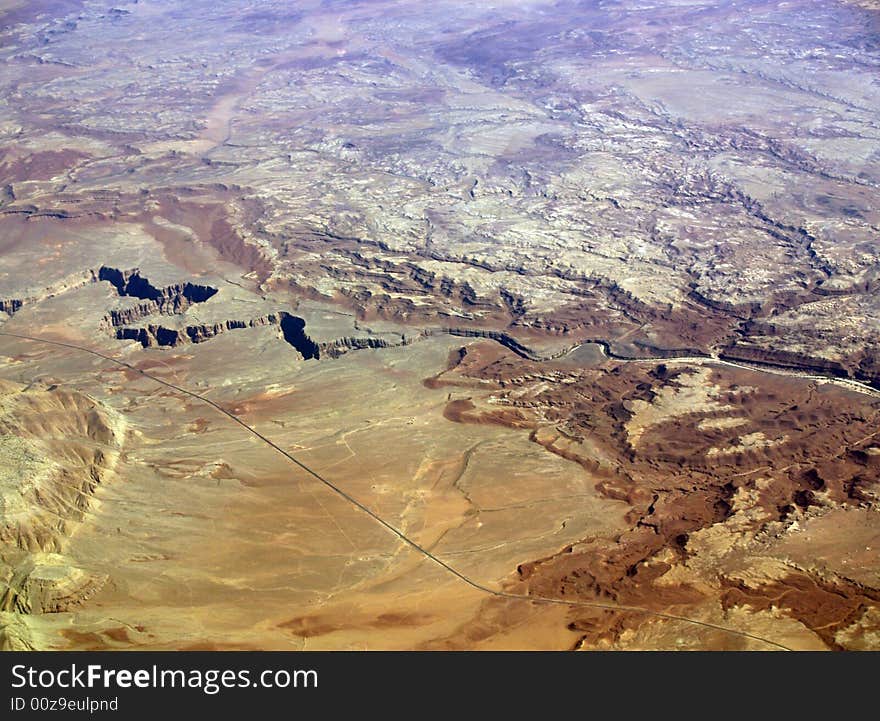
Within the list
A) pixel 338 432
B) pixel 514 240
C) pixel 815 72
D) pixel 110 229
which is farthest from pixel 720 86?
pixel 338 432

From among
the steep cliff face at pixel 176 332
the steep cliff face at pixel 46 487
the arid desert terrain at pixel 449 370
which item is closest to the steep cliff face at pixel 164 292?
the arid desert terrain at pixel 449 370

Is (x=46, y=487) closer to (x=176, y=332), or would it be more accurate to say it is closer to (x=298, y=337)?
(x=176, y=332)

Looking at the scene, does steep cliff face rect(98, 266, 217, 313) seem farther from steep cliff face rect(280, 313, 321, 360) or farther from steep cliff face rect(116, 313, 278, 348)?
steep cliff face rect(280, 313, 321, 360)

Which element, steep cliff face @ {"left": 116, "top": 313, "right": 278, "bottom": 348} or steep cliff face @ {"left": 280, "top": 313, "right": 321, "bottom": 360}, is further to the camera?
steep cliff face @ {"left": 116, "top": 313, "right": 278, "bottom": 348}

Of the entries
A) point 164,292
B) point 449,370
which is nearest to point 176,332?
point 164,292

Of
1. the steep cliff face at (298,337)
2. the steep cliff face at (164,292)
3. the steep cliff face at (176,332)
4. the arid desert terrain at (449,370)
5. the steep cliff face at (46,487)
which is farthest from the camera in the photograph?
the steep cliff face at (164,292)

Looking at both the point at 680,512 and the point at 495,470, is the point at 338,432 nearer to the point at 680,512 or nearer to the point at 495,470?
the point at 495,470

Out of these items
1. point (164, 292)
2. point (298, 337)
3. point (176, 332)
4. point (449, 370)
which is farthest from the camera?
point (164, 292)

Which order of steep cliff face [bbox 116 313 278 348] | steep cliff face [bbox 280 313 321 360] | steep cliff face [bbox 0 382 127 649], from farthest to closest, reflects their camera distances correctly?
steep cliff face [bbox 116 313 278 348], steep cliff face [bbox 280 313 321 360], steep cliff face [bbox 0 382 127 649]

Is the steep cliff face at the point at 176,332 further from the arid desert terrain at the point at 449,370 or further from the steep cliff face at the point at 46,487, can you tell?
the steep cliff face at the point at 46,487

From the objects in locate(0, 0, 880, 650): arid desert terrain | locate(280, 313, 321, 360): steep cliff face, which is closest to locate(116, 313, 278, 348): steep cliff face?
locate(0, 0, 880, 650): arid desert terrain

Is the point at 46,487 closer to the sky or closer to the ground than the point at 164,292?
closer to the sky
